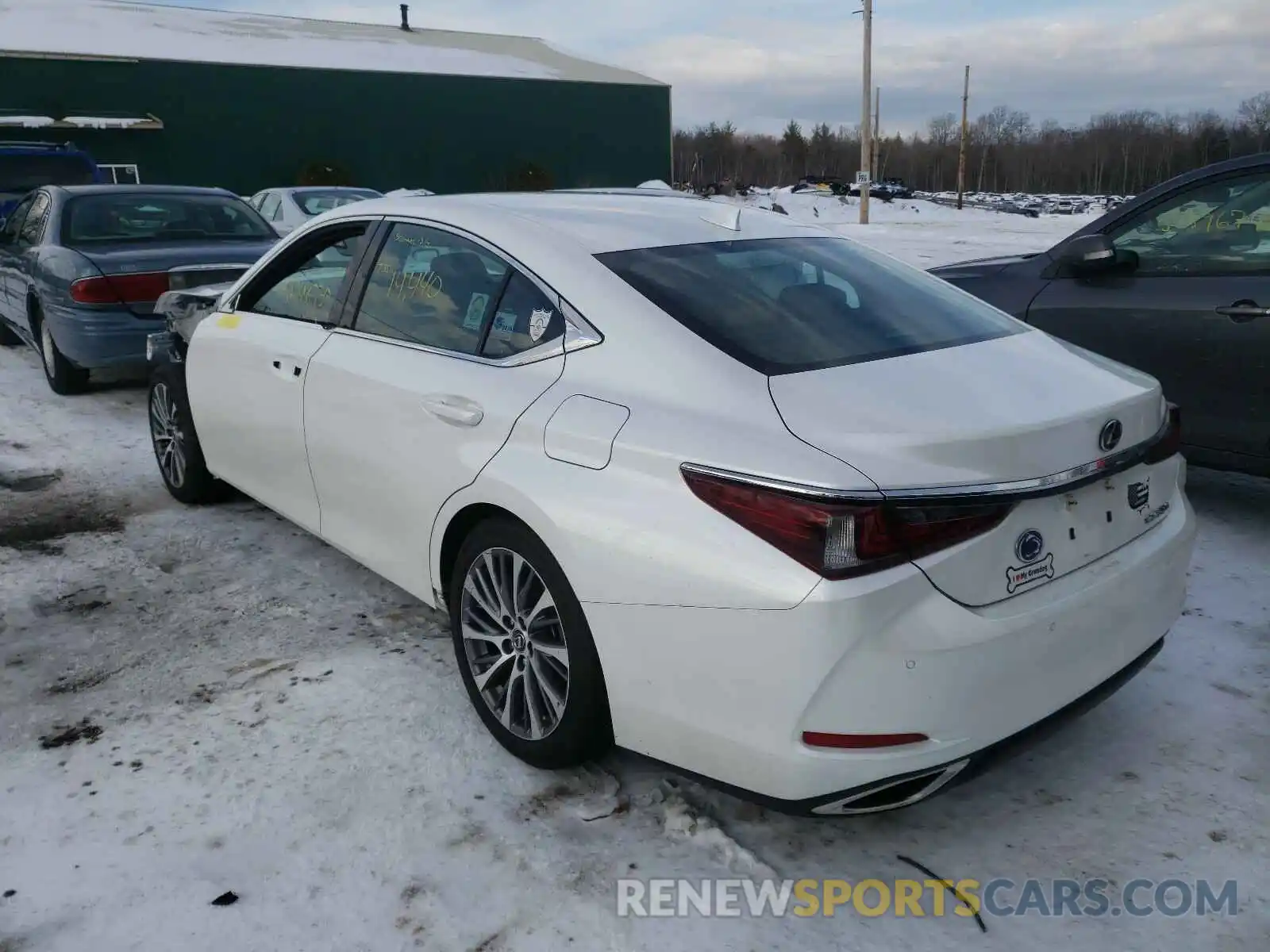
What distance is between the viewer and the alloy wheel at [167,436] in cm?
497

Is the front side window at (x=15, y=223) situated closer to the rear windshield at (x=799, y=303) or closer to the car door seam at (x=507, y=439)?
the car door seam at (x=507, y=439)

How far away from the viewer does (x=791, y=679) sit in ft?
6.79

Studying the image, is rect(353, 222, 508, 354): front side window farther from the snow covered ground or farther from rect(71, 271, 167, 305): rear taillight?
rect(71, 271, 167, 305): rear taillight

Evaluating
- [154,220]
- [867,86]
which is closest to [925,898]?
[154,220]

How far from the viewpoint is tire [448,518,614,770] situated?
2541 millimetres

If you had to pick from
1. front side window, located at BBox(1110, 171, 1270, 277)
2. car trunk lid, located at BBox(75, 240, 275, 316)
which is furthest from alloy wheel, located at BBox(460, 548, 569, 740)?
car trunk lid, located at BBox(75, 240, 275, 316)

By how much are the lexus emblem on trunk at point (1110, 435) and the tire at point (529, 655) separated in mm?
1301

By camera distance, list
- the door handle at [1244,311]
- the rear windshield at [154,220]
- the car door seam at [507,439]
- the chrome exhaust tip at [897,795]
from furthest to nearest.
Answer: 1. the rear windshield at [154,220]
2. the door handle at [1244,311]
3. the car door seam at [507,439]
4. the chrome exhaust tip at [897,795]

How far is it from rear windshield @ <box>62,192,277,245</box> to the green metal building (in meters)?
22.4

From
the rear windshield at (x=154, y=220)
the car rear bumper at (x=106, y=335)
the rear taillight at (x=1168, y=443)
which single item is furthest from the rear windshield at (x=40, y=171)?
the rear taillight at (x=1168, y=443)

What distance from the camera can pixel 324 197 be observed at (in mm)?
14117

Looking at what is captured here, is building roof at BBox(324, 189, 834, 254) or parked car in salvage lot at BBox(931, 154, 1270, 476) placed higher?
building roof at BBox(324, 189, 834, 254)

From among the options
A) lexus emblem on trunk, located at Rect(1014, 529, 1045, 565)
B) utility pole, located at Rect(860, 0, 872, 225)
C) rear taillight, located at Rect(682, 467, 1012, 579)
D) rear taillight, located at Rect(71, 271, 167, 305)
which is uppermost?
utility pole, located at Rect(860, 0, 872, 225)

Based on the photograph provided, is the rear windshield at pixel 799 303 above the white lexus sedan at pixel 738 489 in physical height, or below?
above
